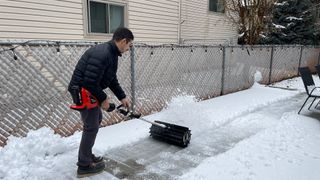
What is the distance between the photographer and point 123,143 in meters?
4.45

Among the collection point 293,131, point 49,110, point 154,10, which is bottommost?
point 293,131

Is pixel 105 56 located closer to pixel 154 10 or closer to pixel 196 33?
pixel 154 10

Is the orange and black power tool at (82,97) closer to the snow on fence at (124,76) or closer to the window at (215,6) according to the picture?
the snow on fence at (124,76)

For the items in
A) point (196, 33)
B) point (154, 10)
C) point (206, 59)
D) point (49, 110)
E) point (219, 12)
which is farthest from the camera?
point (219, 12)

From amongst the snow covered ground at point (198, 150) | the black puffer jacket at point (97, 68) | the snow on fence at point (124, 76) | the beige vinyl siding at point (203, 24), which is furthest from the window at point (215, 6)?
the black puffer jacket at point (97, 68)

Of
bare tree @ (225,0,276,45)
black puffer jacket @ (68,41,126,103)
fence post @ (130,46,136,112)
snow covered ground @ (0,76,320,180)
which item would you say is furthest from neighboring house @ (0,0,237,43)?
black puffer jacket @ (68,41,126,103)

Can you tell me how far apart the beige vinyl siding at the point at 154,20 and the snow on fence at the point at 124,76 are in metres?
2.62

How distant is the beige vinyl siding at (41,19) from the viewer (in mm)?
5969

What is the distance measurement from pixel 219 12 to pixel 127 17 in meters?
6.72

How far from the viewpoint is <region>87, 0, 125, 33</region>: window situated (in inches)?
303

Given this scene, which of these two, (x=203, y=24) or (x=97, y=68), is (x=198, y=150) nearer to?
(x=97, y=68)

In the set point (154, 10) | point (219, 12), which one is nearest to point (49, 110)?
point (154, 10)

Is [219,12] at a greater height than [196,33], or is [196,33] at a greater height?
[219,12]

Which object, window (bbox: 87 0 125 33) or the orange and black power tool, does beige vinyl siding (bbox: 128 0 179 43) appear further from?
the orange and black power tool
